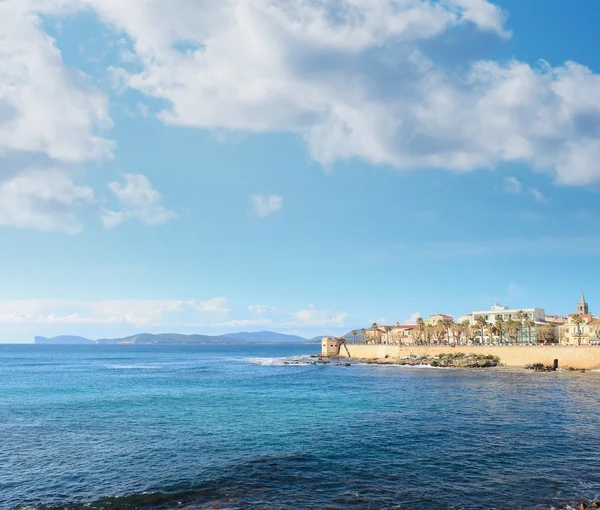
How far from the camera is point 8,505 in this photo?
27.4 metres

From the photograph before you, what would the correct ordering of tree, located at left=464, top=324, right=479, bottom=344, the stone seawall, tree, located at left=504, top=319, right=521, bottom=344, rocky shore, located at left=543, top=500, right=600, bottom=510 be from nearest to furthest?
rocky shore, located at left=543, top=500, right=600, bottom=510 < the stone seawall < tree, located at left=504, top=319, right=521, bottom=344 < tree, located at left=464, top=324, right=479, bottom=344

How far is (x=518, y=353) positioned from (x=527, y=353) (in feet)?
7.82

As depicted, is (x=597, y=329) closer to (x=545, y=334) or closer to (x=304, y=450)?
(x=545, y=334)

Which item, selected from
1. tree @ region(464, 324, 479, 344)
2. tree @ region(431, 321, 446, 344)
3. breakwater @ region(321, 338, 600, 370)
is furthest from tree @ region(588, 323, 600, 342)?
tree @ region(431, 321, 446, 344)

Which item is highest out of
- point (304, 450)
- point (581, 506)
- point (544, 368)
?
point (581, 506)

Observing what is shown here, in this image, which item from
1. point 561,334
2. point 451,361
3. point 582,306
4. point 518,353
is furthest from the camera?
point 582,306

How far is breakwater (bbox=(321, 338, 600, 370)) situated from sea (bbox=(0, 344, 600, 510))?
33.5 m

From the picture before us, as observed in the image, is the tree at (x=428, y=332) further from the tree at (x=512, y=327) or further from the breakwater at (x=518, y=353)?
the tree at (x=512, y=327)

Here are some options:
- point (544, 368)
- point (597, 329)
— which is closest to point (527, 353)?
point (544, 368)

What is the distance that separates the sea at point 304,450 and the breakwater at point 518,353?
3348 cm

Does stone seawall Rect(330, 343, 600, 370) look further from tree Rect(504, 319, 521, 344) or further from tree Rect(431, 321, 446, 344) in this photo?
tree Rect(431, 321, 446, 344)

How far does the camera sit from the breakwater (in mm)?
100312

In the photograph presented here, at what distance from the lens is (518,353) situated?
112 metres

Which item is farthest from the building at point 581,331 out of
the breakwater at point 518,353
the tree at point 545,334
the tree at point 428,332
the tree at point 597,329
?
the tree at point 428,332
